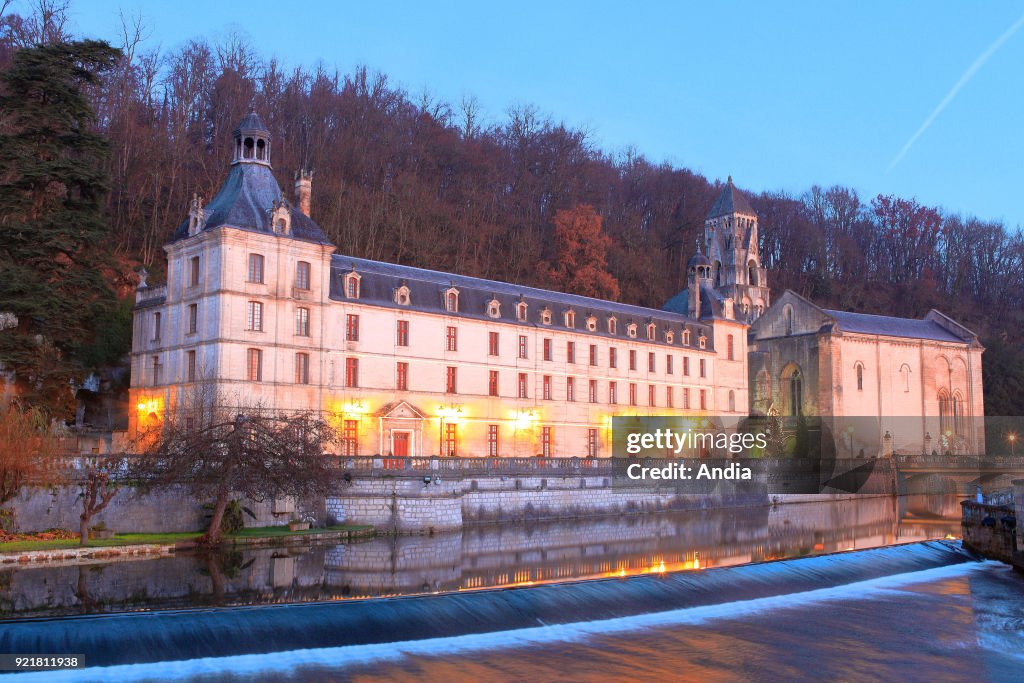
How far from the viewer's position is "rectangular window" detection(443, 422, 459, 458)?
49.8 metres

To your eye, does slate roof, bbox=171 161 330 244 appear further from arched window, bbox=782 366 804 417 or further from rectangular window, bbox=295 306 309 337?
arched window, bbox=782 366 804 417

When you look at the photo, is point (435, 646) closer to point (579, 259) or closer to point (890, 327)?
point (579, 259)

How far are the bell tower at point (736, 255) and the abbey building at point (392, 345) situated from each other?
17.4 metres

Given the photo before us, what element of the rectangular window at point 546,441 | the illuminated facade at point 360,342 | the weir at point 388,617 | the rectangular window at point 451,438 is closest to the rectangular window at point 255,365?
the illuminated facade at point 360,342

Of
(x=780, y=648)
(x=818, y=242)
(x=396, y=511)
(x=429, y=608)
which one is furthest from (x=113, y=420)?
(x=818, y=242)

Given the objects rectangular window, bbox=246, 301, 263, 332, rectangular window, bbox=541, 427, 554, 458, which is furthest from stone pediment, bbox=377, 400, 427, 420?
rectangular window, bbox=541, 427, 554, 458

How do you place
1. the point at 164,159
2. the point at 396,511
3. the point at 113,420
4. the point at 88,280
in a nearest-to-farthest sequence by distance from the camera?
the point at 396,511, the point at 88,280, the point at 113,420, the point at 164,159

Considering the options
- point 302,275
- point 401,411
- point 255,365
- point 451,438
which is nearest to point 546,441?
point 451,438

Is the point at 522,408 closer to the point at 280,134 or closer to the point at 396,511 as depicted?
the point at 396,511

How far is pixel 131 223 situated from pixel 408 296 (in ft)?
58.8

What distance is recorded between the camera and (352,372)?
4684 centimetres

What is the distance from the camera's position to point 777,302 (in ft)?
260

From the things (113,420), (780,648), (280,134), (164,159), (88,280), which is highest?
(280,134)

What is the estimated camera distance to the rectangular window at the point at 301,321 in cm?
4516
